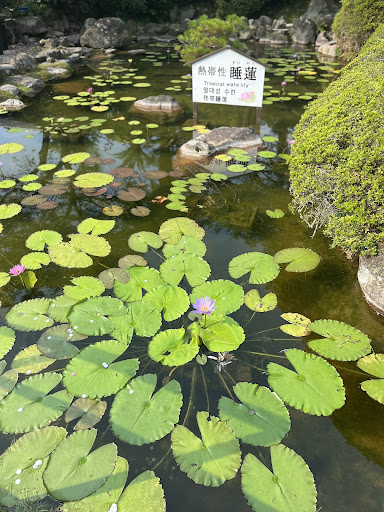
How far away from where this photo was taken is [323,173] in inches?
104

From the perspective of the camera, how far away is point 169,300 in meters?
2.33

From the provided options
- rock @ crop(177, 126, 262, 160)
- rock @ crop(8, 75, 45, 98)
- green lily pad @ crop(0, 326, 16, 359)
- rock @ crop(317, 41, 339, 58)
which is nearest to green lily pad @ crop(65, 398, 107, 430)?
green lily pad @ crop(0, 326, 16, 359)

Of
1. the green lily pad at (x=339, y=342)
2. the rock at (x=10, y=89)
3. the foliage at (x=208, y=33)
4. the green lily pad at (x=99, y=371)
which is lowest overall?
the green lily pad at (x=99, y=371)

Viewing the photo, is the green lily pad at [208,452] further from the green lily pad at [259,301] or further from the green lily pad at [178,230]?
the green lily pad at [178,230]

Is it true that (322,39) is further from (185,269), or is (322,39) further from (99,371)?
(99,371)

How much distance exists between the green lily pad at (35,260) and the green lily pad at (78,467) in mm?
1498

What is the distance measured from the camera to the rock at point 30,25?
13250 mm

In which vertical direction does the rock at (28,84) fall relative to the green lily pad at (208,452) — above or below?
above

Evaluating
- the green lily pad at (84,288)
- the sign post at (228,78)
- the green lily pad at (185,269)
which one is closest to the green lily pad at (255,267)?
the green lily pad at (185,269)

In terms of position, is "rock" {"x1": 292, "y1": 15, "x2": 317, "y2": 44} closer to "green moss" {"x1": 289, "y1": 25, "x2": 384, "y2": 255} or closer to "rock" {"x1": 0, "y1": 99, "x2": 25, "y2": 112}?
"rock" {"x1": 0, "y1": 99, "x2": 25, "y2": 112}

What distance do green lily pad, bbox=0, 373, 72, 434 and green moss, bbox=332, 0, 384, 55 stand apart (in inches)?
352

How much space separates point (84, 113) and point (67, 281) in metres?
4.72

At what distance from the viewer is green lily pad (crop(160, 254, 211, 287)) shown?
252cm

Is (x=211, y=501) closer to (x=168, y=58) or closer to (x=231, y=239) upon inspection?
(x=231, y=239)
